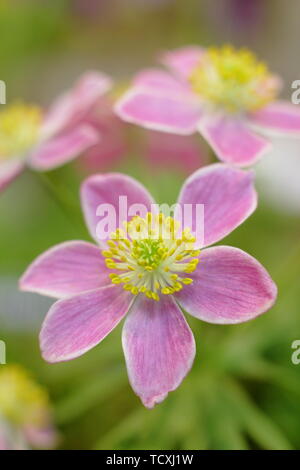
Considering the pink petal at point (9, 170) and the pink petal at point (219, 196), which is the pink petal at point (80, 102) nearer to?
the pink petal at point (9, 170)

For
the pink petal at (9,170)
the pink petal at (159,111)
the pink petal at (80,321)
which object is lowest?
the pink petal at (80,321)

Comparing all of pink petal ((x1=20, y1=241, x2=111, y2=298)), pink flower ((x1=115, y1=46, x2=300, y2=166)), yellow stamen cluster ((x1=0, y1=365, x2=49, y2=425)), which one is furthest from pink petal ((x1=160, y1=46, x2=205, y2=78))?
yellow stamen cluster ((x1=0, y1=365, x2=49, y2=425))

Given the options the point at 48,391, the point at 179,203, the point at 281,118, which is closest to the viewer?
the point at 179,203

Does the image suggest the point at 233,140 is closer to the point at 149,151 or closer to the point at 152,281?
the point at 152,281

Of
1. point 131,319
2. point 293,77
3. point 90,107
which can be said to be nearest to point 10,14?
point 293,77

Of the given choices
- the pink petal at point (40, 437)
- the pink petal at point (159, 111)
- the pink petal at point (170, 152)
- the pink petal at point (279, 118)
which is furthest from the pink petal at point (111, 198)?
the pink petal at point (170, 152)

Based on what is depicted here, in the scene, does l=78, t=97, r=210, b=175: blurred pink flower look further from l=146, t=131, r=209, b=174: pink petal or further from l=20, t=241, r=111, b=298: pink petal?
l=20, t=241, r=111, b=298: pink petal

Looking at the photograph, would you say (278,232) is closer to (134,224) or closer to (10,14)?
(134,224)
